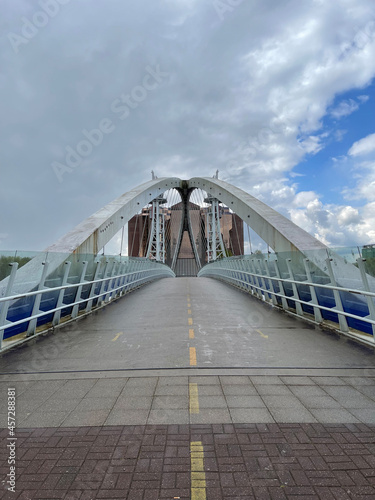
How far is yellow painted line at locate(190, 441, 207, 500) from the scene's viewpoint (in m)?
2.10

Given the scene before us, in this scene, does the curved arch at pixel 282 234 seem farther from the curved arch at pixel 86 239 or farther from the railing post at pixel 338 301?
the curved arch at pixel 86 239

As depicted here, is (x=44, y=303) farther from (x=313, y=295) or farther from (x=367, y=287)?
(x=367, y=287)

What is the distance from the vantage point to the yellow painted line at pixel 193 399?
10.8ft

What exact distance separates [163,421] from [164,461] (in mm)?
630

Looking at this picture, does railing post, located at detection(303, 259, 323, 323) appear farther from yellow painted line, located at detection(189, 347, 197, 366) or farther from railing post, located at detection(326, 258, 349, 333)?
yellow painted line, located at detection(189, 347, 197, 366)

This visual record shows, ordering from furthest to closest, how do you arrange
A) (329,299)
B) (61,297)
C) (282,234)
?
(282,234), (61,297), (329,299)

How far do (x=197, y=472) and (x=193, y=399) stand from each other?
123cm

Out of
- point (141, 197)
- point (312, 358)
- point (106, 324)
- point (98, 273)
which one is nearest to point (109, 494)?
point (312, 358)

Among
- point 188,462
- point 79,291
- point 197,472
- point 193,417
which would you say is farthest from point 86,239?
point 197,472

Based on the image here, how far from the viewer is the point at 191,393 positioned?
3713 millimetres

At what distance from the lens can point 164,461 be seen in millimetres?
2447

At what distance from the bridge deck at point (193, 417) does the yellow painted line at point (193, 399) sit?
0.01 m

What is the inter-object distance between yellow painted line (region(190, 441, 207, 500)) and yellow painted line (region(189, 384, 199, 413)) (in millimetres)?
Answer: 604

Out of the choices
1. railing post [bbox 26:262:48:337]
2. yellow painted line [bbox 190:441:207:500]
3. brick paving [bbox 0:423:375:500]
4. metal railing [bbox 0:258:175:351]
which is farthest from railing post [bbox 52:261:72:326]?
yellow painted line [bbox 190:441:207:500]
